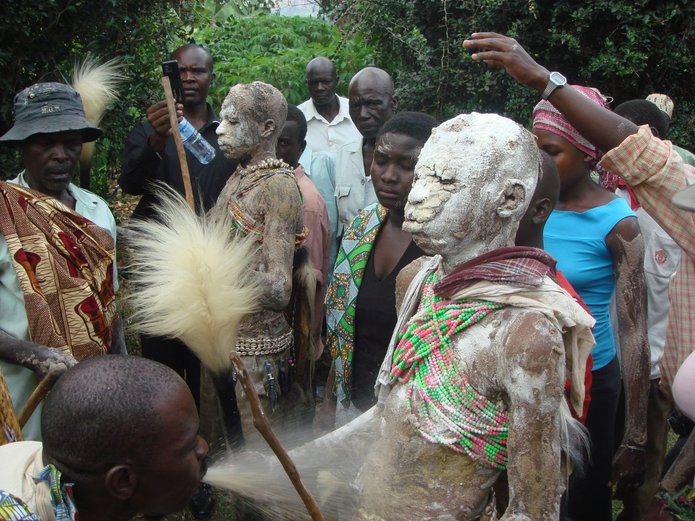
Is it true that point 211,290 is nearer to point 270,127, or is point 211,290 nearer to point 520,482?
point 270,127

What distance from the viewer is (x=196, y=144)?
15.4ft

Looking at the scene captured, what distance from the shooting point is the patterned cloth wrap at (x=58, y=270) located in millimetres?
3316

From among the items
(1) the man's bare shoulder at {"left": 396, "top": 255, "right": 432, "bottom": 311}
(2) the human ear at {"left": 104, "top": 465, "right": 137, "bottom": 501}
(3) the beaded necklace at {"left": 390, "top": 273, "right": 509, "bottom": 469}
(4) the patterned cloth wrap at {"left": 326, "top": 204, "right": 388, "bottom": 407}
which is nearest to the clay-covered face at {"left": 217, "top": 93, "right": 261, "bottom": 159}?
(4) the patterned cloth wrap at {"left": 326, "top": 204, "right": 388, "bottom": 407}

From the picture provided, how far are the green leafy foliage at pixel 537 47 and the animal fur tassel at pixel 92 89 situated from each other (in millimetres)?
4220

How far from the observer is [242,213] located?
394 centimetres

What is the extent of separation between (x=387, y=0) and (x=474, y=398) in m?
7.37

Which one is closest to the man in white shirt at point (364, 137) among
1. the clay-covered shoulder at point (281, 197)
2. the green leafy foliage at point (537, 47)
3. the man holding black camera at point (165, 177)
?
the man holding black camera at point (165, 177)

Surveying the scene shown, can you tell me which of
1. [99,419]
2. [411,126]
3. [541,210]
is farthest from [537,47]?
[99,419]

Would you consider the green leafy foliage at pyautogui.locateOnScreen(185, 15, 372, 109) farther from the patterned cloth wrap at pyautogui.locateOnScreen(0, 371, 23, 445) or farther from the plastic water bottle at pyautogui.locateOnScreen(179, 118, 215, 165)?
the patterned cloth wrap at pyautogui.locateOnScreen(0, 371, 23, 445)

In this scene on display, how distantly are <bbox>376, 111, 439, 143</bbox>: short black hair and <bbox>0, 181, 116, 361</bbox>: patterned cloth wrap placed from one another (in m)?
1.49

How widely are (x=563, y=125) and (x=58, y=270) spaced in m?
2.32

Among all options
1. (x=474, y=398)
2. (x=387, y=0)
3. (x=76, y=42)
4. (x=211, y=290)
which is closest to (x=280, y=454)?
(x=474, y=398)

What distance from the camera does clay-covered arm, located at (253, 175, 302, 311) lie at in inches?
148

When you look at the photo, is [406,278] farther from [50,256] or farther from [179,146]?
[179,146]
